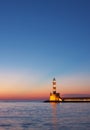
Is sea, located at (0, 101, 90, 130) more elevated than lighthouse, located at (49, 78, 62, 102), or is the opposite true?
lighthouse, located at (49, 78, 62, 102)

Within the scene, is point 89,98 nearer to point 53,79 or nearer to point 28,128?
point 53,79

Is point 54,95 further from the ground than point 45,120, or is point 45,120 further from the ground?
point 54,95

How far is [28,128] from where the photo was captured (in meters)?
31.9

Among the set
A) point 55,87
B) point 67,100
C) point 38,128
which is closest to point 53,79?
point 55,87

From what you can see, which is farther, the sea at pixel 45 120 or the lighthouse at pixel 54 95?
the lighthouse at pixel 54 95

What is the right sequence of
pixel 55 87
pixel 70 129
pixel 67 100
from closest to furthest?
1. pixel 70 129
2. pixel 55 87
3. pixel 67 100

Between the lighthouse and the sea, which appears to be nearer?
the sea

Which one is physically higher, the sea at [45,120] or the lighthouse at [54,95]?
the lighthouse at [54,95]

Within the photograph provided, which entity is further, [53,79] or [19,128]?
[53,79]

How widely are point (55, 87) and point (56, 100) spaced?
10.7 m

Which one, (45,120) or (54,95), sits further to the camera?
(54,95)

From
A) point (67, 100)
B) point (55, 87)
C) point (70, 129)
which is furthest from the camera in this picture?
point (67, 100)

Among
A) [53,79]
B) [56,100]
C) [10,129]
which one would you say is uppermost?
[53,79]

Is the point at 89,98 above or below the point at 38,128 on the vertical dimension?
above
